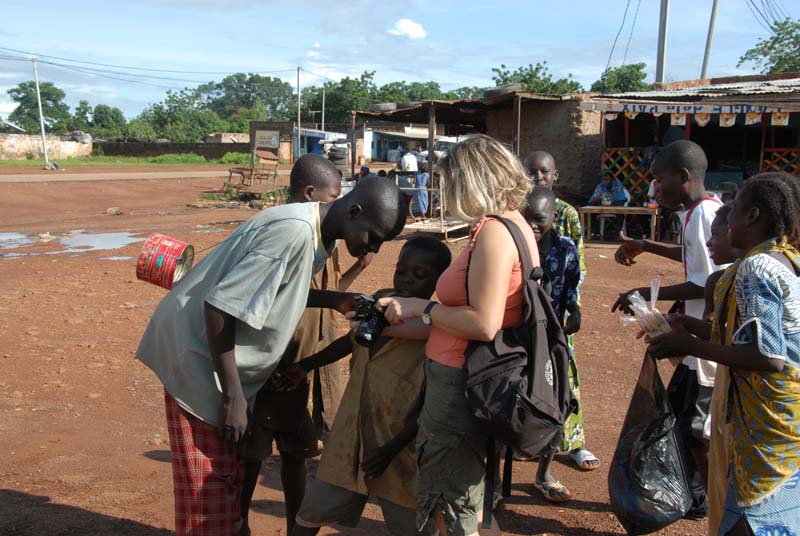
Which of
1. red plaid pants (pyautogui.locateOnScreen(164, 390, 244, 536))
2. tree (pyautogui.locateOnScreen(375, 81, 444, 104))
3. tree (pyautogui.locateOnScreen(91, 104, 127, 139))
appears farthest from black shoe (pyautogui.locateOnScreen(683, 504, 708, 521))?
tree (pyautogui.locateOnScreen(91, 104, 127, 139))

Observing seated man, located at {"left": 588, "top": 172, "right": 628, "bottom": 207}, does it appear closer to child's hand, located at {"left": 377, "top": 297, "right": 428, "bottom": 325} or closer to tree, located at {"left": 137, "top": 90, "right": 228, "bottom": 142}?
child's hand, located at {"left": 377, "top": 297, "right": 428, "bottom": 325}

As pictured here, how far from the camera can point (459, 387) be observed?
2.21 metres

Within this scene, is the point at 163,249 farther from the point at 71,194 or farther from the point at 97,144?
the point at 97,144

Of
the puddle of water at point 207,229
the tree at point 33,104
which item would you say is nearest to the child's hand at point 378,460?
the puddle of water at point 207,229

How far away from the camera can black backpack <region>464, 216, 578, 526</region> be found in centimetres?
208

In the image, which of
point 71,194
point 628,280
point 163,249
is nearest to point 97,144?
point 71,194

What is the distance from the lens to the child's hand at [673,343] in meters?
2.25

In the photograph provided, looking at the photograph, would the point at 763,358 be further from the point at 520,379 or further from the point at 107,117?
the point at 107,117

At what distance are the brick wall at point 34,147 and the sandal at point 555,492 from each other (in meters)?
49.3

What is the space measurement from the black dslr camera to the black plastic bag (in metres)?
1.11

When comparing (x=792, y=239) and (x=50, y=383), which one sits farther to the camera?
(x=50, y=383)

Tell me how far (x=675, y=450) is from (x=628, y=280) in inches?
275

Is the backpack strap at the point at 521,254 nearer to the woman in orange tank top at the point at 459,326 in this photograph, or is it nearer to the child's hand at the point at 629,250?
the woman in orange tank top at the point at 459,326

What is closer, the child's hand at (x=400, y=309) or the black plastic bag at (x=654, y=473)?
the child's hand at (x=400, y=309)
